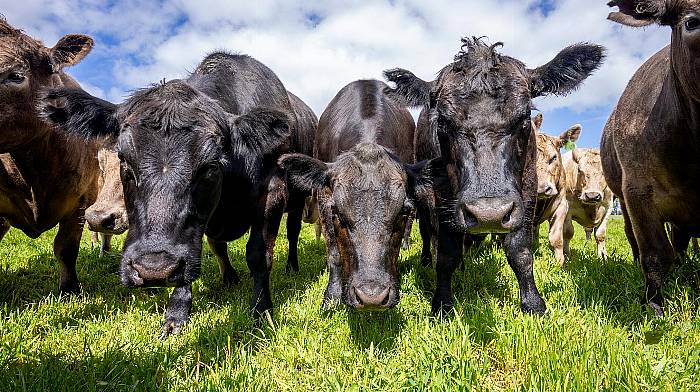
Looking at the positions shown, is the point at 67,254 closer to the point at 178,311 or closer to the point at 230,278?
the point at 230,278

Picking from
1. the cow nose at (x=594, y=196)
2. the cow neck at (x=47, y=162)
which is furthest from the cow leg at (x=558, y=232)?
the cow neck at (x=47, y=162)

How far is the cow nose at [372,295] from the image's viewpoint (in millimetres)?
3014

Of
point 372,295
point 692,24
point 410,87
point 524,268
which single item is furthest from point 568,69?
point 372,295

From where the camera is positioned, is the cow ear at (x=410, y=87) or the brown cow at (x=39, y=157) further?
the cow ear at (x=410, y=87)

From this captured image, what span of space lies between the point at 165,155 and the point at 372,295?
1.61 meters

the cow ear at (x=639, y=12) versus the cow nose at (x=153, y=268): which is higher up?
the cow ear at (x=639, y=12)

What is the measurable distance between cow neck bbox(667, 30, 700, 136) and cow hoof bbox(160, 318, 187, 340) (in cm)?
400

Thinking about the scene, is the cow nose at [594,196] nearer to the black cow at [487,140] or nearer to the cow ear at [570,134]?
the cow ear at [570,134]

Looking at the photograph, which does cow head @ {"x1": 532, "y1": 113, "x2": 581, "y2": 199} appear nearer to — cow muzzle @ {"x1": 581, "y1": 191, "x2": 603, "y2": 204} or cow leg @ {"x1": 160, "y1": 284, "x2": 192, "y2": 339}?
cow muzzle @ {"x1": 581, "y1": 191, "x2": 603, "y2": 204}

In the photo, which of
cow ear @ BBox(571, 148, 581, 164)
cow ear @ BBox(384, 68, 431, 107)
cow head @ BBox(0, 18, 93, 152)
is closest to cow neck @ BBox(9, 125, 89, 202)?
cow head @ BBox(0, 18, 93, 152)

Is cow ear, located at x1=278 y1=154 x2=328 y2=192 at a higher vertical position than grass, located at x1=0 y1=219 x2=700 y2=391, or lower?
higher

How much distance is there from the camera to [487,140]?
10.8 feet

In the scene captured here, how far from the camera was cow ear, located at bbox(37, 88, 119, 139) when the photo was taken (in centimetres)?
354

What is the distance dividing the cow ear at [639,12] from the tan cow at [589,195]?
6251 mm
